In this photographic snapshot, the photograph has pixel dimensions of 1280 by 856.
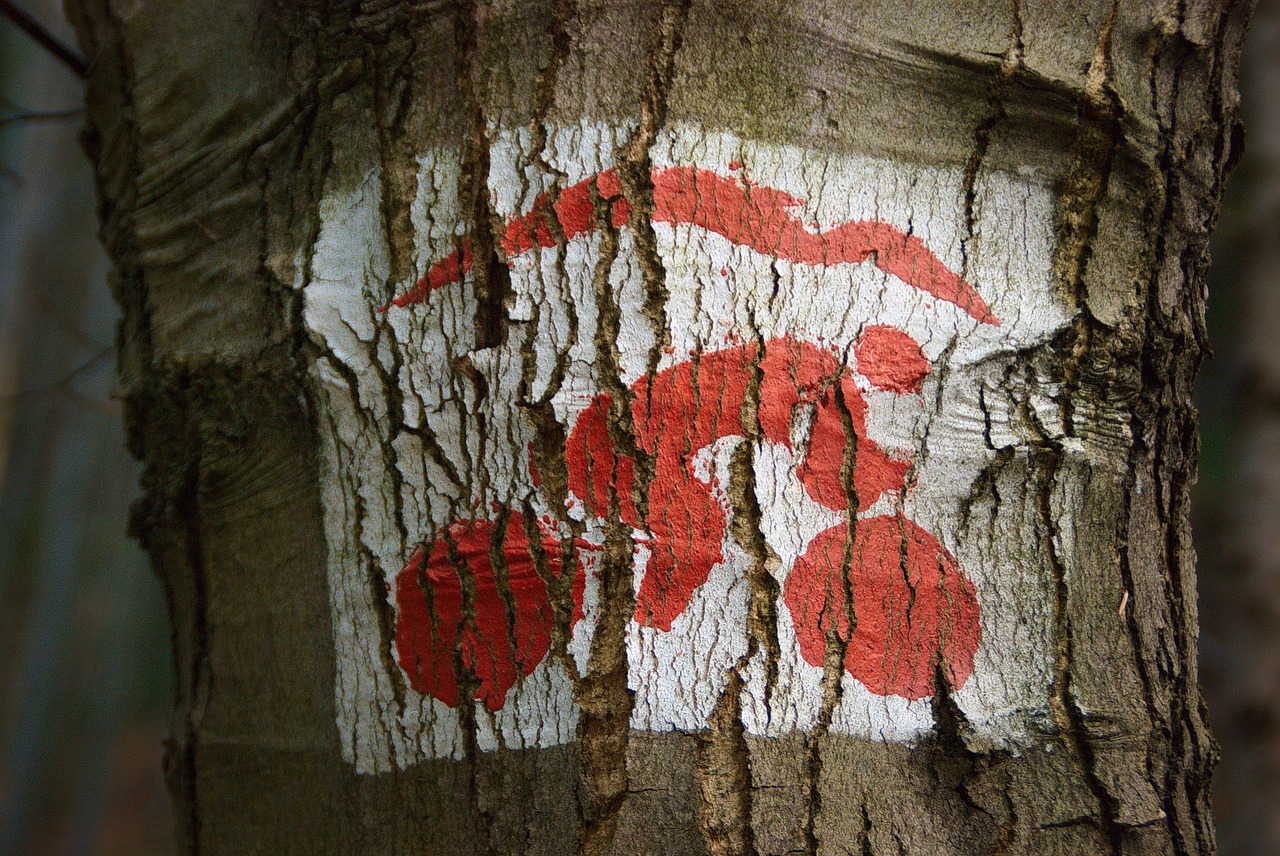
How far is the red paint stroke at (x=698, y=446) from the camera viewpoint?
790 mm

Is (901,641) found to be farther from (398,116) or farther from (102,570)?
(102,570)

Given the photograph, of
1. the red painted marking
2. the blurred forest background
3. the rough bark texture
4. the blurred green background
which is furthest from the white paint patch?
the blurred green background

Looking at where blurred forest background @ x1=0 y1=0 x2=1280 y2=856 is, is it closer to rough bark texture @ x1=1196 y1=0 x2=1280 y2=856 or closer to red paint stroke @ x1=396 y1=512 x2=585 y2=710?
rough bark texture @ x1=1196 y1=0 x2=1280 y2=856

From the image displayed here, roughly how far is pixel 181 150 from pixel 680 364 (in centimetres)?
71

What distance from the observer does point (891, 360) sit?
830 mm

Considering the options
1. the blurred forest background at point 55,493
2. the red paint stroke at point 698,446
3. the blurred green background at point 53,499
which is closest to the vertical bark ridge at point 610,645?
the red paint stroke at point 698,446

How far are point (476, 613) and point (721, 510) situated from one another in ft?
0.80

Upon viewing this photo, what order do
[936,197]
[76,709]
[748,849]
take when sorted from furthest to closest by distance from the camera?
[76,709] → [936,197] → [748,849]

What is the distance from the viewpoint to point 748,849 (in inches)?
30.0

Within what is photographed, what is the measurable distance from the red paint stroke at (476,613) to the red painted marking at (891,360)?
33 cm

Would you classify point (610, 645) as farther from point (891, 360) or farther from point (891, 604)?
point (891, 360)

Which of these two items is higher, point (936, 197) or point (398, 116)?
point (398, 116)

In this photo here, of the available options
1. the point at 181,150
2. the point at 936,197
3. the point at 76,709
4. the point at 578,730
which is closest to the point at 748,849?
the point at 578,730

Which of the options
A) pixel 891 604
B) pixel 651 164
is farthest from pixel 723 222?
pixel 891 604
